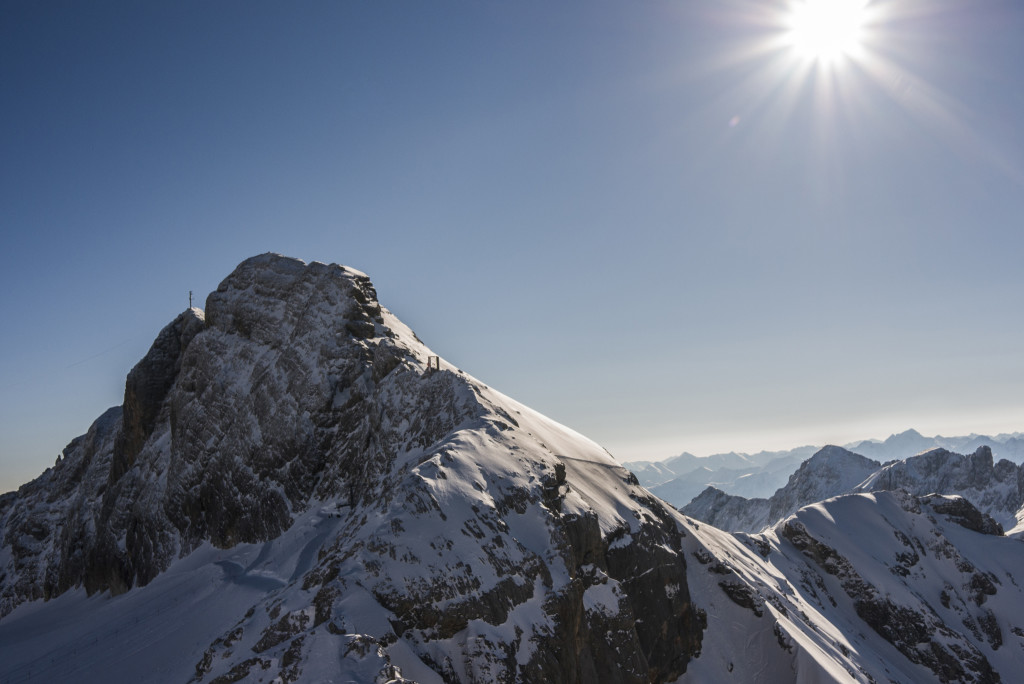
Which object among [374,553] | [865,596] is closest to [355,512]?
[374,553]

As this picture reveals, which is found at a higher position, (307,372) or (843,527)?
(307,372)

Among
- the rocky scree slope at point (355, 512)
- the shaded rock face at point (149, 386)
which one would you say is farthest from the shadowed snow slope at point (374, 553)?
the shaded rock face at point (149, 386)

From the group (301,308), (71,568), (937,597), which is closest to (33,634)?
(71,568)

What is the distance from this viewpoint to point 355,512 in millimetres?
42906

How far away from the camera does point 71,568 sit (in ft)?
222

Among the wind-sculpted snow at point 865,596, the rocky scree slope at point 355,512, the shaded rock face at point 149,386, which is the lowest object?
the wind-sculpted snow at point 865,596

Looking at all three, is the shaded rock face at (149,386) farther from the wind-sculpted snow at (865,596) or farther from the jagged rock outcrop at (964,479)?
the jagged rock outcrop at (964,479)

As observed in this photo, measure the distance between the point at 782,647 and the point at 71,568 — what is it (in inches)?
3053

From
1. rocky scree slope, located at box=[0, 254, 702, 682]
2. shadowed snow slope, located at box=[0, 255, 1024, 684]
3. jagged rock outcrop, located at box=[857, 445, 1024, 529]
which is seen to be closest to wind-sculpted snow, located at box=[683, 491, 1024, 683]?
shadowed snow slope, located at box=[0, 255, 1024, 684]

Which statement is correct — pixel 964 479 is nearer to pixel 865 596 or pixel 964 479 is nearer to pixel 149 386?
pixel 865 596

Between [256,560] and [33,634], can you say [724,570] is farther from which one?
[33,634]

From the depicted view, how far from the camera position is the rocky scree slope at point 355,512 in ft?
87.8

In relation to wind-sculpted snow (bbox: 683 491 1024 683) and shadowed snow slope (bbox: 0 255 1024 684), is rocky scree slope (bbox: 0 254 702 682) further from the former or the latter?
A: wind-sculpted snow (bbox: 683 491 1024 683)

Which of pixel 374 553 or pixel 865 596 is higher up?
pixel 374 553
